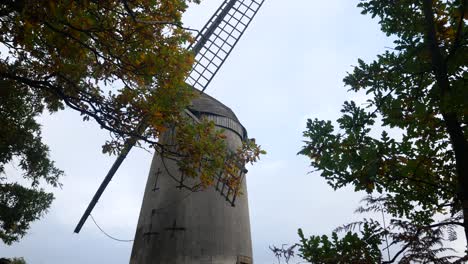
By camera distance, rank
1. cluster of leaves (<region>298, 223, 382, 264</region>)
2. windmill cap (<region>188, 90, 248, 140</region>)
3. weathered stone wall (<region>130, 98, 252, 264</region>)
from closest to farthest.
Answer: cluster of leaves (<region>298, 223, 382, 264</region>), weathered stone wall (<region>130, 98, 252, 264</region>), windmill cap (<region>188, 90, 248, 140</region>)

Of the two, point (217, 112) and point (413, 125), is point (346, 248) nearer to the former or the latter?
point (413, 125)

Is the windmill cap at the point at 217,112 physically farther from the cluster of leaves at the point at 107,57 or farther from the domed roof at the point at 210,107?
the cluster of leaves at the point at 107,57

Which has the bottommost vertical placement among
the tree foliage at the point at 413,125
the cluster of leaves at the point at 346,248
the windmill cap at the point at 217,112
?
the cluster of leaves at the point at 346,248

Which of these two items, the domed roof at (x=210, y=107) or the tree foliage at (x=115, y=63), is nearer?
the tree foliage at (x=115, y=63)

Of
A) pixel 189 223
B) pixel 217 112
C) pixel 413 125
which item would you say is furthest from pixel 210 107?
pixel 413 125

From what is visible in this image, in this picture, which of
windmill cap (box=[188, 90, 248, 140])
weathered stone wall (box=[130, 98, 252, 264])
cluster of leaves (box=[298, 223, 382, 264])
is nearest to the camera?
cluster of leaves (box=[298, 223, 382, 264])

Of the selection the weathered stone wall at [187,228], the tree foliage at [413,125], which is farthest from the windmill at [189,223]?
the tree foliage at [413,125]

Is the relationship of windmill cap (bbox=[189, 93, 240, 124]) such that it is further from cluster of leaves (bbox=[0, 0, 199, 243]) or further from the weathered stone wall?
cluster of leaves (bbox=[0, 0, 199, 243])

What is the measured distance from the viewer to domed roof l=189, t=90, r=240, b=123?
11008 mm

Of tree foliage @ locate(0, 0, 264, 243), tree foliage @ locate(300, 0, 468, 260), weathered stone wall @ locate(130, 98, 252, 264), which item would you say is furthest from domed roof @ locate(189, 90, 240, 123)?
tree foliage @ locate(300, 0, 468, 260)

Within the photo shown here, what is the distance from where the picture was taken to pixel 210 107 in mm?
11211

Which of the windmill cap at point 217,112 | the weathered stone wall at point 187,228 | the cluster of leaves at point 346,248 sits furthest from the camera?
the windmill cap at point 217,112

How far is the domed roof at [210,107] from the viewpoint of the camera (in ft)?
36.1

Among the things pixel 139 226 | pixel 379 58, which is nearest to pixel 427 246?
pixel 379 58
